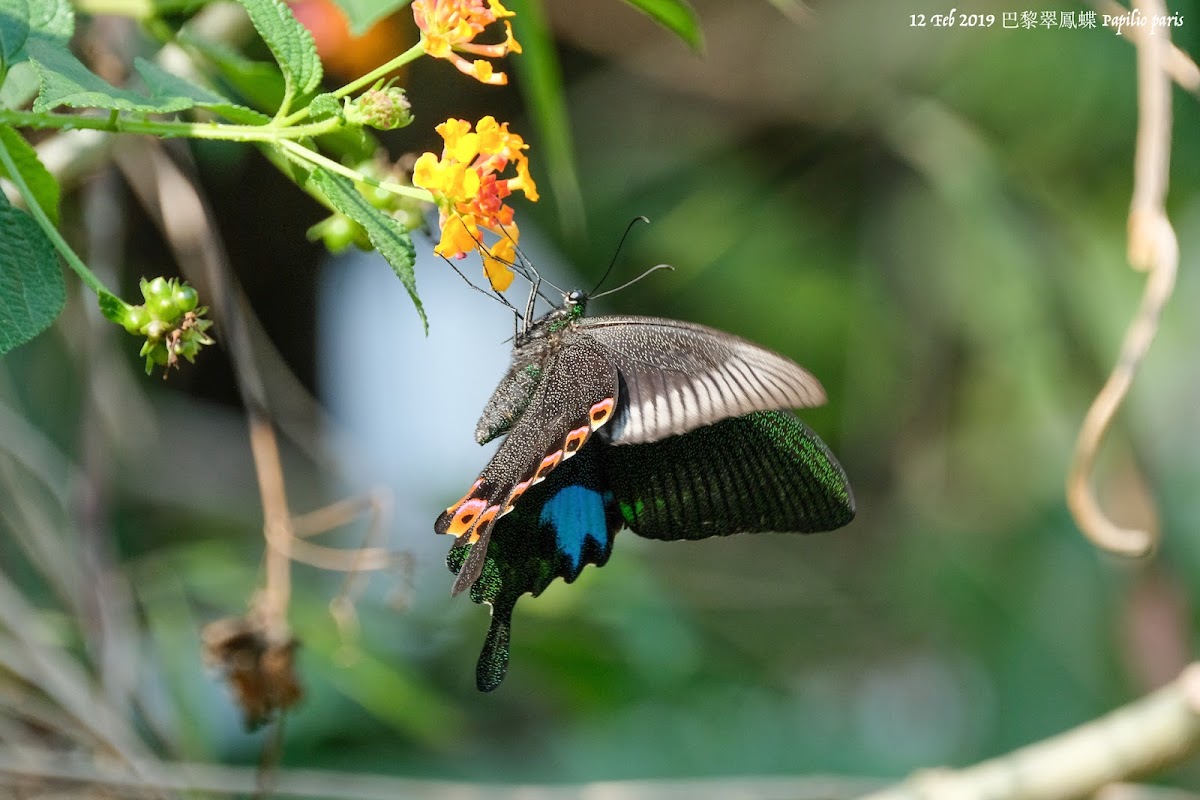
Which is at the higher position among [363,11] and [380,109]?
[363,11]

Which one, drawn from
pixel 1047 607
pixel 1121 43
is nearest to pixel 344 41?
pixel 1121 43

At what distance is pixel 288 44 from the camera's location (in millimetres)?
790

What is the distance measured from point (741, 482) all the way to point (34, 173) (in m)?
0.67

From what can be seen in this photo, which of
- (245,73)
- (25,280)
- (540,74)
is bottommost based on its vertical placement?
(25,280)

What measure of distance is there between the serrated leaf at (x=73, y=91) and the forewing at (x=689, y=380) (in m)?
0.43

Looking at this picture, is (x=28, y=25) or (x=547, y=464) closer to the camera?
(x=28, y=25)

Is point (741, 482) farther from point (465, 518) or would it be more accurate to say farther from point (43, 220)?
point (43, 220)

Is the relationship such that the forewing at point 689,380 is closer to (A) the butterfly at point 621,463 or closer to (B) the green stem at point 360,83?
(A) the butterfly at point 621,463

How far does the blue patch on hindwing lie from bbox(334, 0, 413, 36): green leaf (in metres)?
0.47

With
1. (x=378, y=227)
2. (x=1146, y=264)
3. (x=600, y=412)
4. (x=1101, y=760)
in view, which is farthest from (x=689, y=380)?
(x=1101, y=760)

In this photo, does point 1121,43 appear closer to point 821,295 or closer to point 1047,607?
point 821,295

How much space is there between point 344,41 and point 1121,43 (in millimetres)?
1955

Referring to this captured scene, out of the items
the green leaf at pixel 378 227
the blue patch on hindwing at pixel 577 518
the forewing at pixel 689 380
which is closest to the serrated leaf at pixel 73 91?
the green leaf at pixel 378 227

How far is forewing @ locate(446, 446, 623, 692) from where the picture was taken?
3.61 feet
